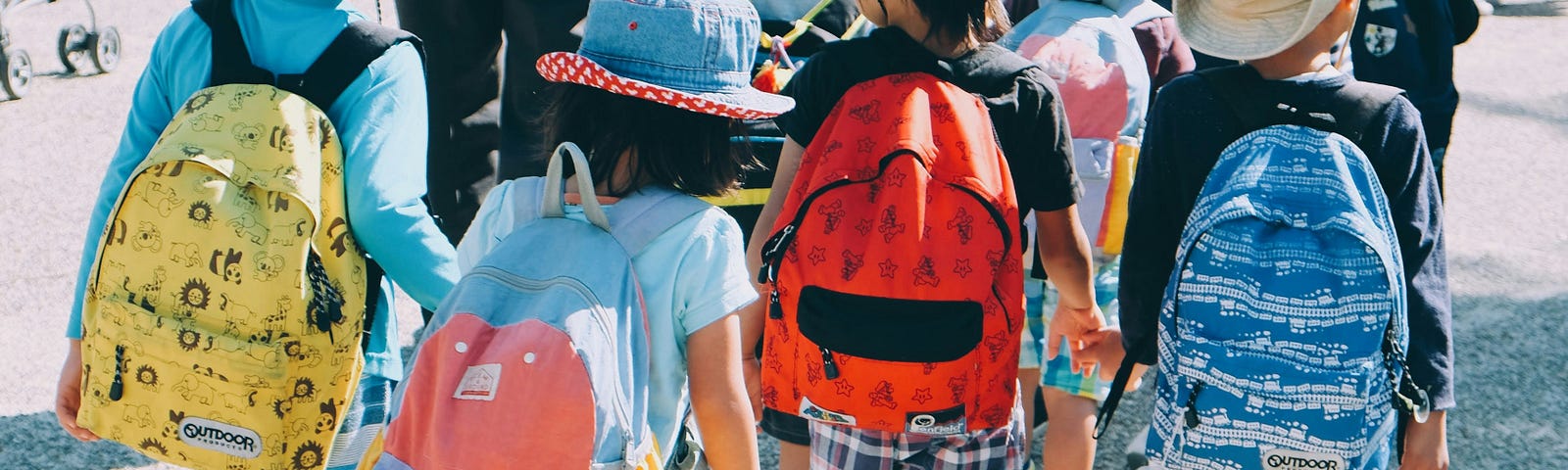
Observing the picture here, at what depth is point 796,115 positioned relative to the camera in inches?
96.9

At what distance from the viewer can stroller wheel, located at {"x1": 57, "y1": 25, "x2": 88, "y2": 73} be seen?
7.82m

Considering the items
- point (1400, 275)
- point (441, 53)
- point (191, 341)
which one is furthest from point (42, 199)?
point (1400, 275)

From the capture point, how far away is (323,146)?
223cm

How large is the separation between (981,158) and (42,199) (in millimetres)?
5001

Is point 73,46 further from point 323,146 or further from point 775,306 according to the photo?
point 775,306

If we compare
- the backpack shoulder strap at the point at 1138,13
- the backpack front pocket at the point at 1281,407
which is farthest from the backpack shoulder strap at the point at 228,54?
the backpack shoulder strap at the point at 1138,13

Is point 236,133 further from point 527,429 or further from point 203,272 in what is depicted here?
point 527,429

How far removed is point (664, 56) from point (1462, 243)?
4861mm

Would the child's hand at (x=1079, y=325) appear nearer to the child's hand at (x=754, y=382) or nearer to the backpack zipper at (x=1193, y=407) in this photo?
the backpack zipper at (x=1193, y=407)

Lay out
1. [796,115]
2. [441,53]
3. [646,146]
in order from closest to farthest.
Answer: [646,146], [796,115], [441,53]

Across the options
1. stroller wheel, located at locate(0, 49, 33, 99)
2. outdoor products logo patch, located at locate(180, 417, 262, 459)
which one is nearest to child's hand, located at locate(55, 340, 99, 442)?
outdoor products logo patch, located at locate(180, 417, 262, 459)

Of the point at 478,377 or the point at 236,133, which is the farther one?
the point at 236,133

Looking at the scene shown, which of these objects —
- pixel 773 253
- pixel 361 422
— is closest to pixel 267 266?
pixel 361 422

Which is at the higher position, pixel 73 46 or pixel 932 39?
pixel 932 39
